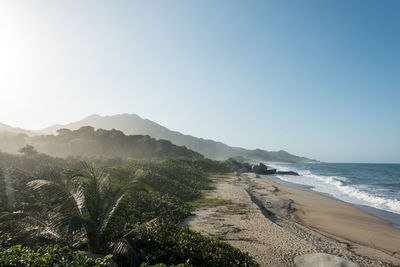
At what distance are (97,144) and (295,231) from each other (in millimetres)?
42568

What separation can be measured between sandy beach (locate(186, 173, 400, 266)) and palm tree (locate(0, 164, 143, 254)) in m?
4.51

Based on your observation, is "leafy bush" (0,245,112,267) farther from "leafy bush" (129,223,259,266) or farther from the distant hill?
the distant hill

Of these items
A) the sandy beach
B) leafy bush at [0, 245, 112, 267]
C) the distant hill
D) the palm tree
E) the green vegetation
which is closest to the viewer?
leafy bush at [0, 245, 112, 267]

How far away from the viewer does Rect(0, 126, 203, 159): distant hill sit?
129 feet

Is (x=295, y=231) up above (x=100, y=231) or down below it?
below

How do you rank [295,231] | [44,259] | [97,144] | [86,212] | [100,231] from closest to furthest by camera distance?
1. [44,259]
2. [100,231]
3. [86,212]
4. [295,231]
5. [97,144]

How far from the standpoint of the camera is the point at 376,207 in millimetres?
18156

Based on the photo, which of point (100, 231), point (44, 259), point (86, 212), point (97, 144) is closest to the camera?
point (44, 259)

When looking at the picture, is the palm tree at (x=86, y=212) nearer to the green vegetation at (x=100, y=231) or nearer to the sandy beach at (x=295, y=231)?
the green vegetation at (x=100, y=231)

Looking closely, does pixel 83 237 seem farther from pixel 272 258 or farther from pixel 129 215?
pixel 272 258

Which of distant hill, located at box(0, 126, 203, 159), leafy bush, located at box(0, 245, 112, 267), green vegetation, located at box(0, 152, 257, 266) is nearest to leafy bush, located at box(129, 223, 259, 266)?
green vegetation, located at box(0, 152, 257, 266)

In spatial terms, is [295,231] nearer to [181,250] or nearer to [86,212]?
[181,250]

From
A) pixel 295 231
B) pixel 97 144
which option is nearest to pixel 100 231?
pixel 295 231

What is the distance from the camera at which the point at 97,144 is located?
43.7 m
